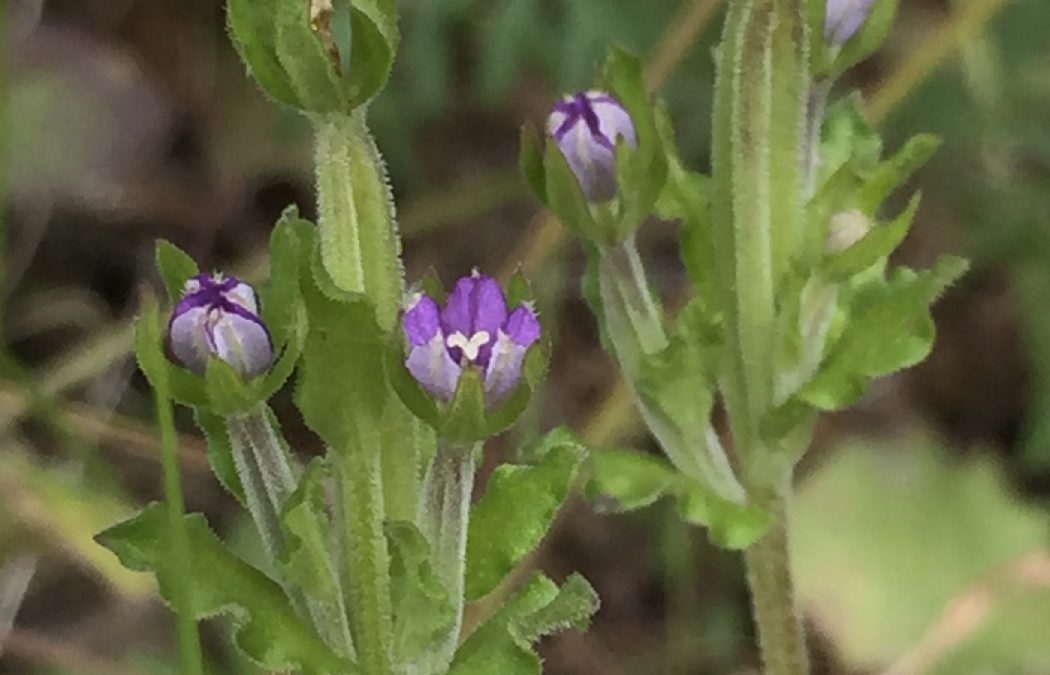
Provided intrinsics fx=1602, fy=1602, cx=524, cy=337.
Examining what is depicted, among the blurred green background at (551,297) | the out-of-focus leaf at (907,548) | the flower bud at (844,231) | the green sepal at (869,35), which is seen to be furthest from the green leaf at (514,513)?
the out-of-focus leaf at (907,548)

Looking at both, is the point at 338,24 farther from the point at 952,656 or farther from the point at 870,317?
the point at 952,656

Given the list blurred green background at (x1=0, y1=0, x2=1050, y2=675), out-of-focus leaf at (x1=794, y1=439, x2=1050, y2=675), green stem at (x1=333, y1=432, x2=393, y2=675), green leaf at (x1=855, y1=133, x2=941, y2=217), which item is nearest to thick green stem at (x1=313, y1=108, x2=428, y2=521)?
green stem at (x1=333, y1=432, x2=393, y2=675)

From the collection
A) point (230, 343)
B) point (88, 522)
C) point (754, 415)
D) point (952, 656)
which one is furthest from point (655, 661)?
point (230, 343)

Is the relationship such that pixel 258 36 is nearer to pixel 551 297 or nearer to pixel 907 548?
pixel 551 297

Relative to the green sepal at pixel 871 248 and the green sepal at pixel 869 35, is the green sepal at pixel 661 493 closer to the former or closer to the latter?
the green sepal at pixel 871 248

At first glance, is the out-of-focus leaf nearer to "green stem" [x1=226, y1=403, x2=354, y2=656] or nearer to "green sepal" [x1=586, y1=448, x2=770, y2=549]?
"green sepal" [x1=586, y1=448, x2=770, y2=549]

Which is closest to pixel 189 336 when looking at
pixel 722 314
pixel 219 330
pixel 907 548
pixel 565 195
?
pixel 219 330
